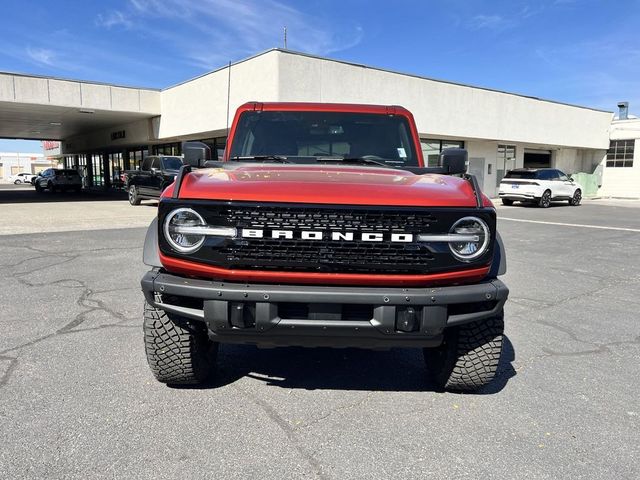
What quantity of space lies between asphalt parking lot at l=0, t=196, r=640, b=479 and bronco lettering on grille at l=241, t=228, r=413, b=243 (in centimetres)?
112

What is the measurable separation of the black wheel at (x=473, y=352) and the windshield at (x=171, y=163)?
15.3 metres

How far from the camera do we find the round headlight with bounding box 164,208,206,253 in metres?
2.51

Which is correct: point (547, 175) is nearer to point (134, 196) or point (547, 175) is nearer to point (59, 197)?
point (134, 196)

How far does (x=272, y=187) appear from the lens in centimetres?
252

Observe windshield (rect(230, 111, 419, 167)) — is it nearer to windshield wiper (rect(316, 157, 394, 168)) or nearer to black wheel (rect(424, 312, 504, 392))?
windshield wiper (rect(316, 157, 394, 168))

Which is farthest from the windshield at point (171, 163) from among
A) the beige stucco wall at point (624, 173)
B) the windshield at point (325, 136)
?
the beige stucco wall at point (624, 173)

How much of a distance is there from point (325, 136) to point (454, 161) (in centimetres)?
117

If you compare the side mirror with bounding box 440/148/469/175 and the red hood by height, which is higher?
the side mirror with bounding box 440/148/469/175

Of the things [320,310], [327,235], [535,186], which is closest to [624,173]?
[535,186]

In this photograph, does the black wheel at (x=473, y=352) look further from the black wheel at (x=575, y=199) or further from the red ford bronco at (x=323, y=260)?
the black wheel at (x=575, y=199)

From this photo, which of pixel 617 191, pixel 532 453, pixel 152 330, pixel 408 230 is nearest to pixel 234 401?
pixel 152 330

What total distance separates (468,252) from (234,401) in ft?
5.68

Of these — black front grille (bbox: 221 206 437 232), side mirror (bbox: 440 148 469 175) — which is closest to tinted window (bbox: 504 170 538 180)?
side mirror (bbox: 440 148 469 175)

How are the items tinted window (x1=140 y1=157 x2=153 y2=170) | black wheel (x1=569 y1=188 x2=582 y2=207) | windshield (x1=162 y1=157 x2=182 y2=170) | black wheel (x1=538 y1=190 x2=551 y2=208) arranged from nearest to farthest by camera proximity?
windshield (x1=162 y1=157 x2=182 y2=170) < tinted window (x1=140 y1=157 x2=153 y2=170) < black wheel (x1=538 y1=190 x2=551 y2=208) < black wheel (x1=569 y1=188 x2=582 y2=207)
